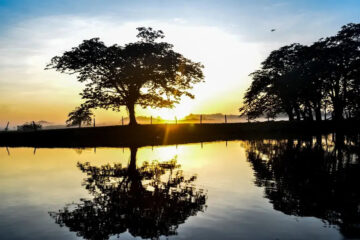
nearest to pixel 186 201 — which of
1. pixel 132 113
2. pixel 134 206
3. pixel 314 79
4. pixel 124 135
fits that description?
pixel 134 206

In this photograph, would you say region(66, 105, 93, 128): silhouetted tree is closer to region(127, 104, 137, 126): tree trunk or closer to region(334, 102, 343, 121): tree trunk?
region(127, 104, 137, 126): tree trunk

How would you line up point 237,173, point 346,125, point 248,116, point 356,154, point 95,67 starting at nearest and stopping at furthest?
1. point 237,173
2. point 356,154
3. point 95,67
4. point 346,125
5. point 248,116

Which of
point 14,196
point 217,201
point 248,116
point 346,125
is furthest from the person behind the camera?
point 248,116

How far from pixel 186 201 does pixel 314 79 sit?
51.3 metres

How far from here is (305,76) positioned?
54812mm

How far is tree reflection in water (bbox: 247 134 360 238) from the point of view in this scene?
903 cm

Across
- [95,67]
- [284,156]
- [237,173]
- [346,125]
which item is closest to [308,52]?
[346,125]

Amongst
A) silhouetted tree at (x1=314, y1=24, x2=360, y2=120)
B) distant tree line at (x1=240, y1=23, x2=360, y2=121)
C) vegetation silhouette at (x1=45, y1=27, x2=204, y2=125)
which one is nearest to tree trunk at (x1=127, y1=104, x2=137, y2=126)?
vegetation silhouette at (x1=45, y1=27, x2=204, y2=125)

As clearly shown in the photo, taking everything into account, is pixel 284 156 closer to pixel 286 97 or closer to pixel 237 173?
pixel 237 173

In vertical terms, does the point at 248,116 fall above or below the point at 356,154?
above

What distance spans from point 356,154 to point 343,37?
135 feet

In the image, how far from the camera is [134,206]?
33.8 feet

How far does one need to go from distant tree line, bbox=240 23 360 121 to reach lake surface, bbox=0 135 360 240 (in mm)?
39592

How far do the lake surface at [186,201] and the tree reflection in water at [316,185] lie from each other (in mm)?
33
